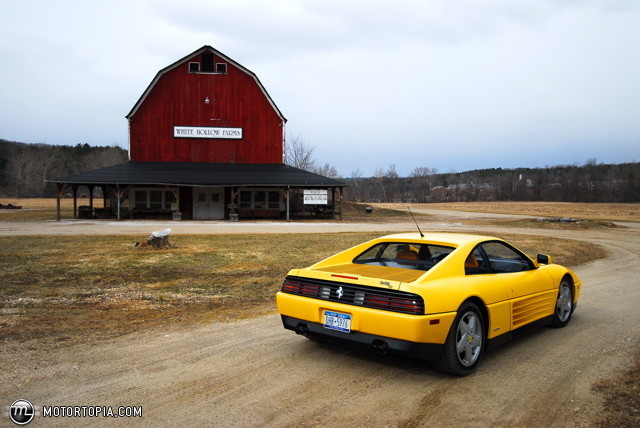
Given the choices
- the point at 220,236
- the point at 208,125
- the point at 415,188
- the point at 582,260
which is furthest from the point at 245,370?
the point at 415,188

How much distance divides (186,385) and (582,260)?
13.0 meters

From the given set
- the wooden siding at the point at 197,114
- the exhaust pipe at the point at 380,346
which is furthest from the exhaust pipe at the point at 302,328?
the wooden siding at the point at 197,114

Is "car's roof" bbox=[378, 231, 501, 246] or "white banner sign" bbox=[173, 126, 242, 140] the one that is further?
"white banner sign" bbox=[173, 126, 242, 140]

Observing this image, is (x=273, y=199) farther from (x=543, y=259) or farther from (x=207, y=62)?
(x=543, y=259)

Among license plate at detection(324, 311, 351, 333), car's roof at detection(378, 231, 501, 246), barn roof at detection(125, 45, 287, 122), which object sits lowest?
license plate at detection(324, 311, 351, 333)

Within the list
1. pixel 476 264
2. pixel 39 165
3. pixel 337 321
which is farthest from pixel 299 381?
pixel 39 165

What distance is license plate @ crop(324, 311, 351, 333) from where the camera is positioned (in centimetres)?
458

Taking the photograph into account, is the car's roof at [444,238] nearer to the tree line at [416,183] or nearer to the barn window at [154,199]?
the barn window at [154,199]

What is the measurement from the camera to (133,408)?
382 cm

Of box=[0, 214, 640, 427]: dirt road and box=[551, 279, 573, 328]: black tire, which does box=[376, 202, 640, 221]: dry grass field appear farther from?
box=[0, 214, 640, 427]: dirt road

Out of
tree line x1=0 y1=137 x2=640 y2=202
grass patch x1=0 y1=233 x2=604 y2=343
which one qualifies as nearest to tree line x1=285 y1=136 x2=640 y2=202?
tree line x1=0 y1=137 x2=640 y2=202

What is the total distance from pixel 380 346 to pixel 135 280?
22.8ft

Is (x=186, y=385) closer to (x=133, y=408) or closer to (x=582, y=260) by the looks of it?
(x=133, y=408)

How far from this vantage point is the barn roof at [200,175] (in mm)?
30141
